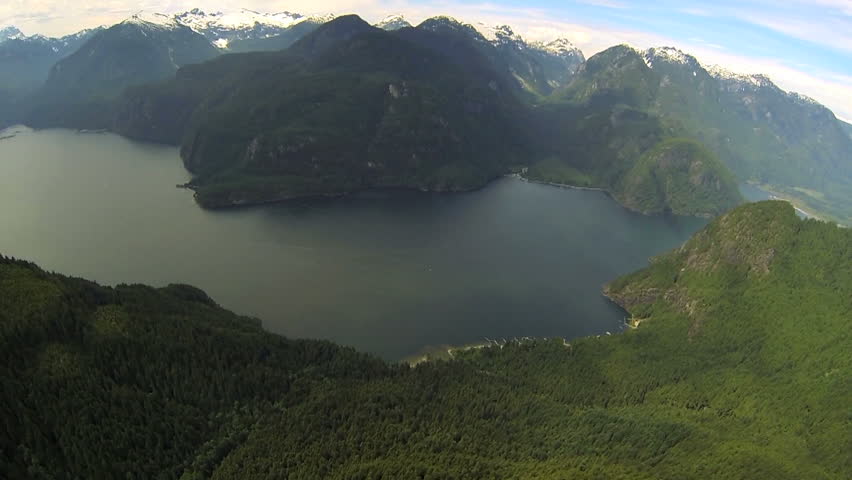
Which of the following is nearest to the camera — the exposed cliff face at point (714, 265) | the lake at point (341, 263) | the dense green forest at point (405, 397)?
the dense green forest at point (405, 397)

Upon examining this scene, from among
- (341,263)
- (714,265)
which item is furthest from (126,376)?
(714,265)

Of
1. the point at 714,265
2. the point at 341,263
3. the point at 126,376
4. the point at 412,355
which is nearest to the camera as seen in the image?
the point at 126,376

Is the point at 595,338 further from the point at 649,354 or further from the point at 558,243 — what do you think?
the point at 558,243

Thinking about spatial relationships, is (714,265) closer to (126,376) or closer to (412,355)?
(412,355)

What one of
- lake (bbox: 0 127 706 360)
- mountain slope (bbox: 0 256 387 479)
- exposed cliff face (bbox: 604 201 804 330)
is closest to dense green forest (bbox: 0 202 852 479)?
mountain slope (bbox: 0 256 387 479)

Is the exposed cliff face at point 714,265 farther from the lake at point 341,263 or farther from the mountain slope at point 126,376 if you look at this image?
the mountain slope at point 126,376

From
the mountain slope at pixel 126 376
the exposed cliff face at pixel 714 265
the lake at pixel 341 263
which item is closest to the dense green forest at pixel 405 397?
the mountain slope at pixel 126 376

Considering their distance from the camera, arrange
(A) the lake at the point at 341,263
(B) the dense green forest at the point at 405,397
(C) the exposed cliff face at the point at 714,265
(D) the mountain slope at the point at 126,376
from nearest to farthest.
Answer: (D) the mountain slope at the point at 126,376, (B) the dense green forest at the point at 405,397, (A) the lake at the point at 341,263, (C) the exposed cliff face at the point at 714,265
